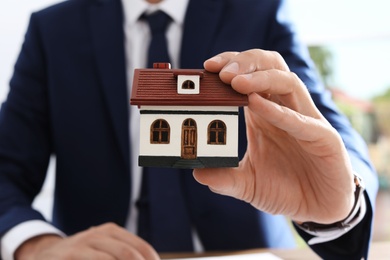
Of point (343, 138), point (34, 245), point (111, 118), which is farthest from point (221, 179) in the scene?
point (111, 118)

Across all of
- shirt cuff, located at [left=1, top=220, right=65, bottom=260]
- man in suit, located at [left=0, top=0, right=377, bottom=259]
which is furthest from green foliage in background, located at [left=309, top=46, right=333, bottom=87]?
shirt cuff, located at [left=1, top=220, right=65, bottom=260]

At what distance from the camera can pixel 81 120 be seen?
4.37 ft

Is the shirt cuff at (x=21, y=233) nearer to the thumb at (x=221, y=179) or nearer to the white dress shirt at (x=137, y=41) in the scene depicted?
the white dress shirt at (x=137, y=41)

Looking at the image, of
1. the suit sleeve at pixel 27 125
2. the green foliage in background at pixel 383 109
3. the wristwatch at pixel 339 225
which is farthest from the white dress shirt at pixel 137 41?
the green foliage in background at pixel 383 109

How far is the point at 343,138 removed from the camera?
102 centimetres

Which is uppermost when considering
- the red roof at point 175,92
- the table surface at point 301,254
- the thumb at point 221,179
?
the red roof at point 175,92

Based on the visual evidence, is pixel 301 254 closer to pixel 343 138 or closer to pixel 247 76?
pixel 343 138

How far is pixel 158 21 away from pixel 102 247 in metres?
0.63

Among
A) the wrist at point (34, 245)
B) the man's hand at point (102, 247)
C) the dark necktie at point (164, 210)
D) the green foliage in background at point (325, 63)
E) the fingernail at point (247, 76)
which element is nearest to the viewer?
the fingernail at point (247, 76)

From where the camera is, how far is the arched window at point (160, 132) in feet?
2.39

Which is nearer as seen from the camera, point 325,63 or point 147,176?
point 147,176

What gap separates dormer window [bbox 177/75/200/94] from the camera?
2.29 feet

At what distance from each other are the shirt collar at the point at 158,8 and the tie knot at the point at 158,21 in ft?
0.03

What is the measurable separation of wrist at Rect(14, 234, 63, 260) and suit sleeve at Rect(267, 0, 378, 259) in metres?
0.46
